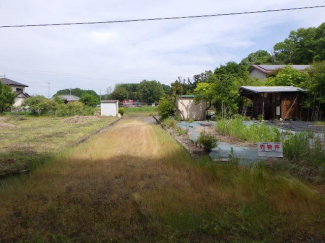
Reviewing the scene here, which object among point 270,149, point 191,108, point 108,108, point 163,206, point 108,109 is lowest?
point 163,206

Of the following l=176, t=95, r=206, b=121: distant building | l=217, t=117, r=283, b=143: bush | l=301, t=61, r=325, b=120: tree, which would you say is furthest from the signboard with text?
l=176, t=95, r=206, b=121: distant building

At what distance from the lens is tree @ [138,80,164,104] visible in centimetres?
7152

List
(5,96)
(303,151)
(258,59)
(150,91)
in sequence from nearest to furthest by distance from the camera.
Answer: (303,151)
(5,96)
(258,59)
(150,91)

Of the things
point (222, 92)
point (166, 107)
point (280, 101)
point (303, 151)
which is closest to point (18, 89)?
point (166, 107)

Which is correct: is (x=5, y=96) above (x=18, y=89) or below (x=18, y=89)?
below

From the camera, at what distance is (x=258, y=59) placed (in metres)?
49.3

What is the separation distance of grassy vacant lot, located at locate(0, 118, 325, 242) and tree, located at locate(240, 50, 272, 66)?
1861 inches

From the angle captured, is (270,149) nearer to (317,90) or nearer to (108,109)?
(317,90)

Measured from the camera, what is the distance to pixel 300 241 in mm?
2969

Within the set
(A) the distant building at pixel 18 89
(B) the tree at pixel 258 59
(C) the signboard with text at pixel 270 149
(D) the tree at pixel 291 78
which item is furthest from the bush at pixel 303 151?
(A) the distant building at pixel 18 89

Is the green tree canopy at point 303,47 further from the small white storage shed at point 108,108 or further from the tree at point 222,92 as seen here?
the small white storage shed at point 108,108

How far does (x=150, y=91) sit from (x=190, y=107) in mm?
52405

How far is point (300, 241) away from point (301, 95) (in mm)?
16082

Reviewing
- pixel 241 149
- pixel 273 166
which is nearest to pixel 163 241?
pixel 273 166
